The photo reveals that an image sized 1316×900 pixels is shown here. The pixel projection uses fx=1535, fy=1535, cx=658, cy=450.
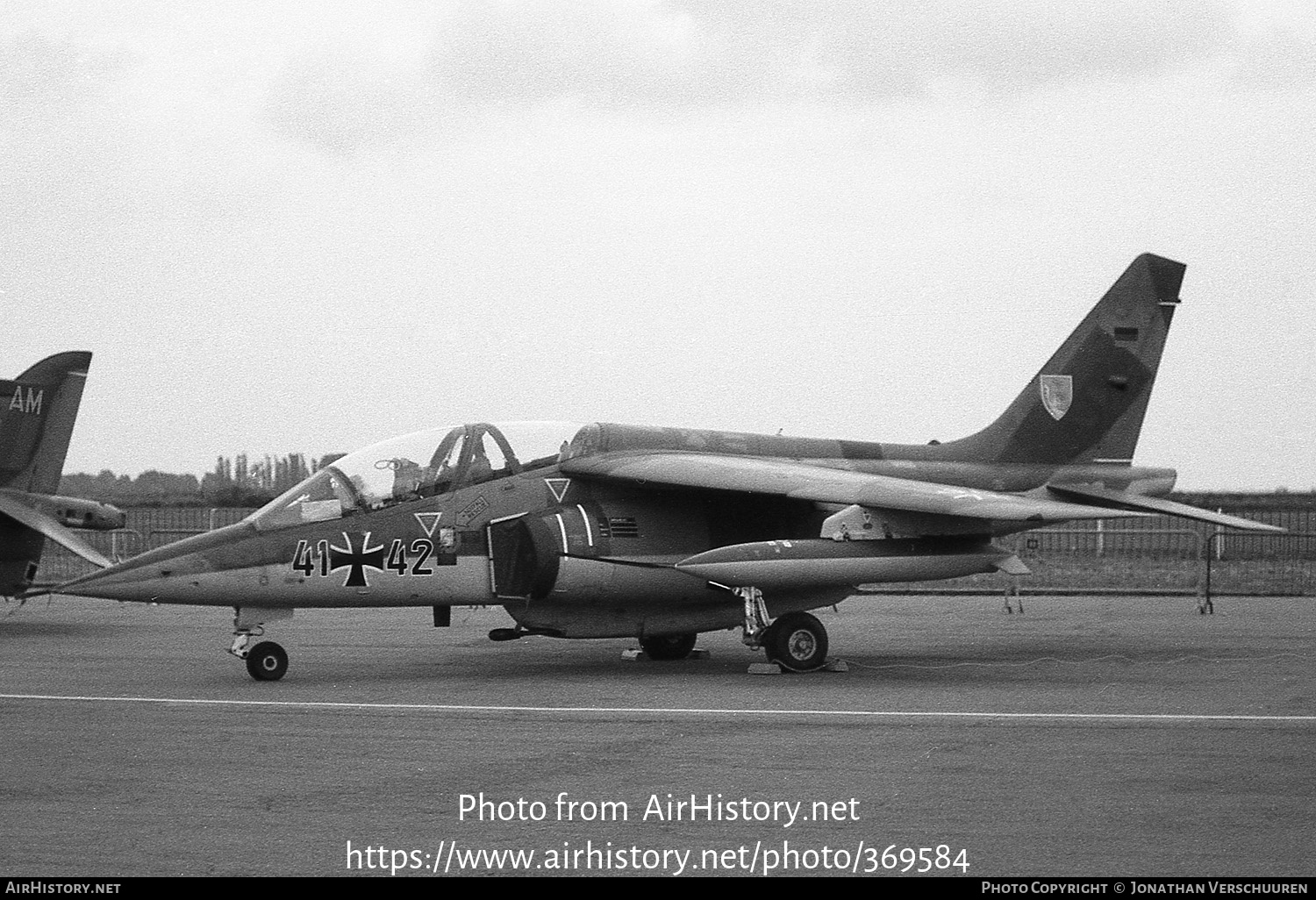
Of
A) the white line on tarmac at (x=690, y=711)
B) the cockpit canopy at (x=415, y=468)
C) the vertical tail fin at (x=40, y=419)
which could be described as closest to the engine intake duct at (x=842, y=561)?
the cockpit canopy at (x=415, y=468)

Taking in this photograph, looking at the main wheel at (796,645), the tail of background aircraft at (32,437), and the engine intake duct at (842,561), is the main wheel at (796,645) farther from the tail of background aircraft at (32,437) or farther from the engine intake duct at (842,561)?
the tail of background aircraft at (32,437)

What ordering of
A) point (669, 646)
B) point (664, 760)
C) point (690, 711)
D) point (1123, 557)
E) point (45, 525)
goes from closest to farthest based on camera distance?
1. point (664, 760)
2. point (690, 711)
3. point (669, 646)
4. point (45, 525)
5. point (1123, 557)

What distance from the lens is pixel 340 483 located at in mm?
13977

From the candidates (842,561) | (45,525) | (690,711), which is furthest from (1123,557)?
(690,711)

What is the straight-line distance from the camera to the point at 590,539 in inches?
564

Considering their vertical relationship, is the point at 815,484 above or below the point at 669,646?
above

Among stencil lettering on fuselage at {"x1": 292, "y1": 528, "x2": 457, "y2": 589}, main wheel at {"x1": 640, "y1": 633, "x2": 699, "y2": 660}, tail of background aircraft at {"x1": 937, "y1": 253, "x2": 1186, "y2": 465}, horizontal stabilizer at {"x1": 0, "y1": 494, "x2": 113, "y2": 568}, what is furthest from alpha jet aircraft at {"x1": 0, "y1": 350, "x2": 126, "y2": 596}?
tail of background aircraft at {"x1": 937, "y1": 253, "x2": 1186, "y2": 465}

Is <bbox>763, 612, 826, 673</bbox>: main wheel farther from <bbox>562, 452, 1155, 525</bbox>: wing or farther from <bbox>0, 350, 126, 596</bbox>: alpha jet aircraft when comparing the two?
<bbox>0, 350, 126, 596</bbox>: alpha jet aircraft

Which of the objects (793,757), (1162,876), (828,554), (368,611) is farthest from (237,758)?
(368,611)

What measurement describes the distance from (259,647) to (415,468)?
213 centimetres

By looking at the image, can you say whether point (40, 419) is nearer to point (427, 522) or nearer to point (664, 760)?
point (427, 522)

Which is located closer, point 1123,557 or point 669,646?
point 669,646

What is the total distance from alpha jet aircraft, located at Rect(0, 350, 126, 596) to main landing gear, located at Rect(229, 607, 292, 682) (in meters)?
5.94

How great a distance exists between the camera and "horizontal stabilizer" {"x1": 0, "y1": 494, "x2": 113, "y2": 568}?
749 inches
